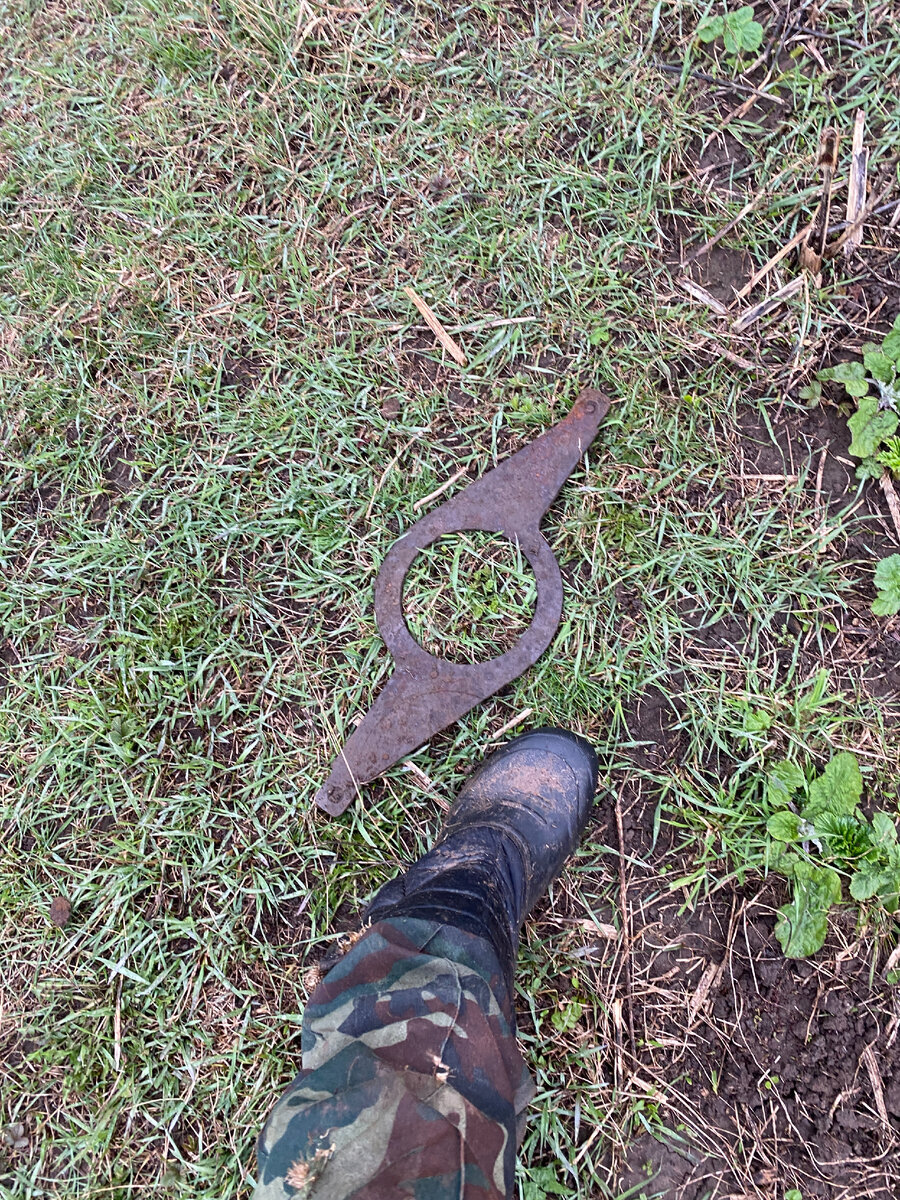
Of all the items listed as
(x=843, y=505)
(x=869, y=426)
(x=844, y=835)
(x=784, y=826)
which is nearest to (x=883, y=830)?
(x=844, y=835)

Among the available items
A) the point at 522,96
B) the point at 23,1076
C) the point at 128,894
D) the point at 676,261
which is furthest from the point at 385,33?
the point at 23,1076

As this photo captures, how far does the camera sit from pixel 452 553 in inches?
88.7

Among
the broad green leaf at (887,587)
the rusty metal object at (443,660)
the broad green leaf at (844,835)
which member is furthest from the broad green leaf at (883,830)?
the rusty metal object at (443,660)

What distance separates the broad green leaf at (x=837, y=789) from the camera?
6.30ft

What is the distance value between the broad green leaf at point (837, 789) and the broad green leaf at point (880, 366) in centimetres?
108

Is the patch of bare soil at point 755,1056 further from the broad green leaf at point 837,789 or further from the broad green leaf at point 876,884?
the broad green leaf at point 837,789

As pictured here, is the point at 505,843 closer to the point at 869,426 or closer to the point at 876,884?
the point at 876,884

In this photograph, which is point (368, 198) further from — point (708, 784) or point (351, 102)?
point (708, 784)

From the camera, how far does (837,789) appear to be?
193 cm

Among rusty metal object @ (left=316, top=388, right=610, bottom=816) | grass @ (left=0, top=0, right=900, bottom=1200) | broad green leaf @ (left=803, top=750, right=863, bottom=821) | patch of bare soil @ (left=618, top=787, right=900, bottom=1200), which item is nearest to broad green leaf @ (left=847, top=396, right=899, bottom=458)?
grass @ (left=0, top=0, right=900, bottom=1200)

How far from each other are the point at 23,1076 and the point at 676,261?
294cm

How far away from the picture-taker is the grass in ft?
6.51

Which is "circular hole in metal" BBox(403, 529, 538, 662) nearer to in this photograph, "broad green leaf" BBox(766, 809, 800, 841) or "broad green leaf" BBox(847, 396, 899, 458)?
"broad green leaf" BBox(766, 809, 800, 841)

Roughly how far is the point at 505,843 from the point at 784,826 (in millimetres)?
728
